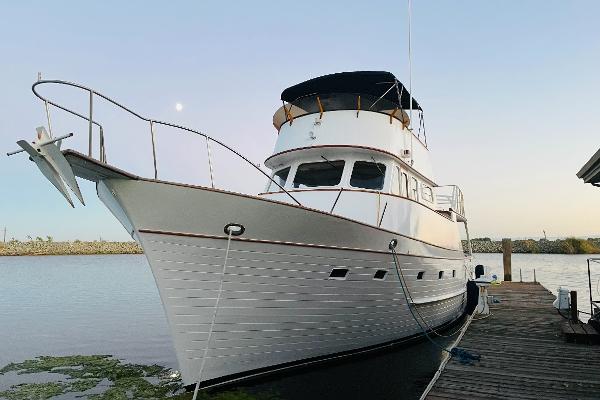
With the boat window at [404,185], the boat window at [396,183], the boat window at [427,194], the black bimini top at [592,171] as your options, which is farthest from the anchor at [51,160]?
the boat window at [427,194]

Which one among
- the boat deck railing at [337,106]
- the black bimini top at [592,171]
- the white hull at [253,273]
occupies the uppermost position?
the boat deck railing at [337,106]

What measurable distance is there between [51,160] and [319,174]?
585 cm

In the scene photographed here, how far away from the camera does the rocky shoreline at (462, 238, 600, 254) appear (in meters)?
69.8

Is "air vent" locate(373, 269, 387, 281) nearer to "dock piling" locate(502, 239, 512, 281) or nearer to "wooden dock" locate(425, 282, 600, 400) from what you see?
"wooden dock" locate(425, 282, 600, 400)

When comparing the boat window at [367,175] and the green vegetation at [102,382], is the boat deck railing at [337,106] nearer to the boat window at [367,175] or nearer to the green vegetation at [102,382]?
the boat window at [367,175]

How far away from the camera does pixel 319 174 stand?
29.8ft

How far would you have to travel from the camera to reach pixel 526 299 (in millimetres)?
14773

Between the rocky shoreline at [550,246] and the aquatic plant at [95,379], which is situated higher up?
the rocky shoreline at [550,246]

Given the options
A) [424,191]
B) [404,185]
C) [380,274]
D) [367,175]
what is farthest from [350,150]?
[424,191]

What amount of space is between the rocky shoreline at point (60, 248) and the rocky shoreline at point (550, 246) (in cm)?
7345

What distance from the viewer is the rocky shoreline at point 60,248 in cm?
8300

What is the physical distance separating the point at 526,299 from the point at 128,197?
49.4 feet

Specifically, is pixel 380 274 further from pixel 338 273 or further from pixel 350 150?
pixel 350 150

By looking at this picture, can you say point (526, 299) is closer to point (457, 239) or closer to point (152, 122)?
point (457, 239)
